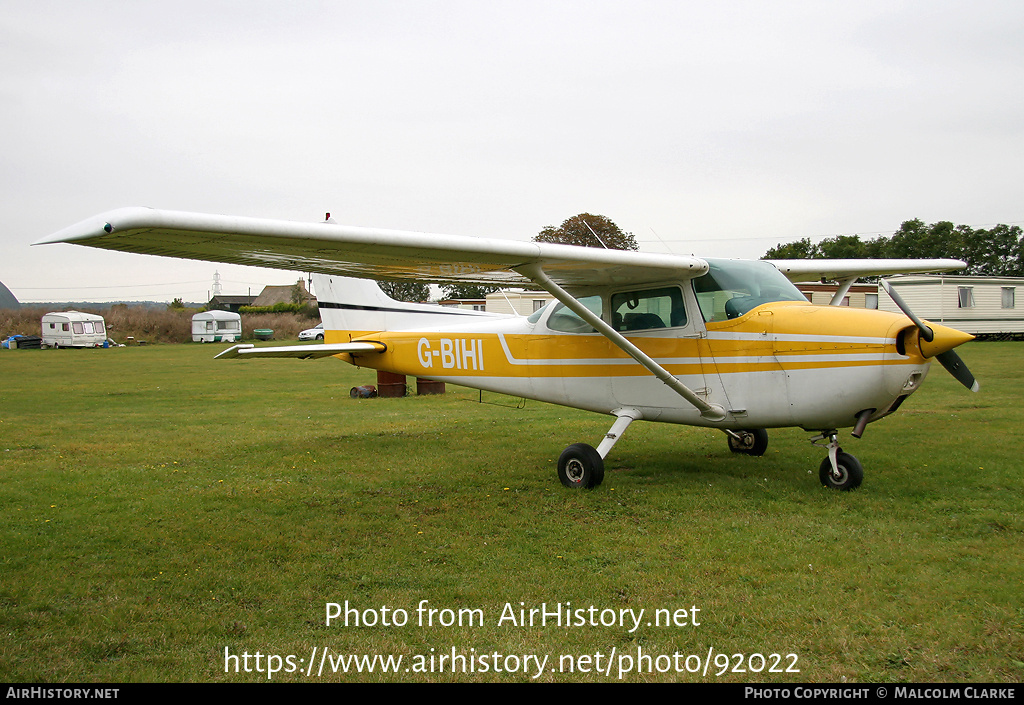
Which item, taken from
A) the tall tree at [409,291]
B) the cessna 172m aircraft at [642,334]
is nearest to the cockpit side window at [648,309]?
the cessna 172m aircraft at [642,334]


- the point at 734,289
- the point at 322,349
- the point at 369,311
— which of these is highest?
the point at 734,289


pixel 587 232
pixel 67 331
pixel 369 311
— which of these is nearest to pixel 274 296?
pixel 67 331

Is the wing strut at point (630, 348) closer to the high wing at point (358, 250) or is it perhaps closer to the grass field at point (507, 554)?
the high wing at point (358, 250)

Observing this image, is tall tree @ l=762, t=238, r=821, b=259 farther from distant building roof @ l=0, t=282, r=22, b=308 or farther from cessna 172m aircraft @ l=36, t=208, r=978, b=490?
distant building roof @ l=0, t=282, r=22, b=308

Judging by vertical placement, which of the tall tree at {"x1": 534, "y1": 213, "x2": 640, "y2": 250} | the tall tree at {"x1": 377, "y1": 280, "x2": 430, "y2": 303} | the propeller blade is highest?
the tall tree at {"x1": 534, "y1": 213, "x2": 640, "y2": 250}

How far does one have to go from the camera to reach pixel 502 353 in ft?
28.5

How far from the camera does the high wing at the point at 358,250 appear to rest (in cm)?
396

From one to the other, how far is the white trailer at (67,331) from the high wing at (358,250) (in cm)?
4774

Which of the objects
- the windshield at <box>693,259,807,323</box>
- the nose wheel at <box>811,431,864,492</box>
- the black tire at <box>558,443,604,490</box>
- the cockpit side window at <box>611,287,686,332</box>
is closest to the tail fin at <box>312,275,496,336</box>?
the cockpit side window at <box>611,287,686,332</box>

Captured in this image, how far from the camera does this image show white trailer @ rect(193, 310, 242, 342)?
56438 millimetres

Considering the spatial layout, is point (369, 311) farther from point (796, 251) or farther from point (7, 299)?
point (7, 299)

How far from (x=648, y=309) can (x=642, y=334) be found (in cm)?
27

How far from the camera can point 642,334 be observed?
292 inches

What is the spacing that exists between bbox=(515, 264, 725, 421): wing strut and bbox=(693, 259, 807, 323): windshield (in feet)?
2.52
